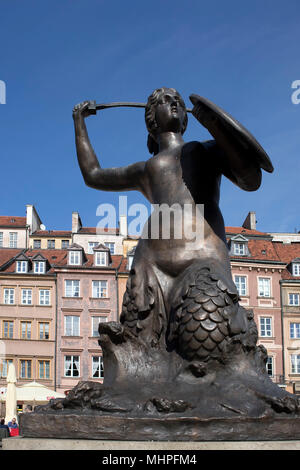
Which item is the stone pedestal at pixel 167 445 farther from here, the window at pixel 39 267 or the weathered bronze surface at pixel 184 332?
the window at pixel 39 267

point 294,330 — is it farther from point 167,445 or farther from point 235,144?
point 167,445

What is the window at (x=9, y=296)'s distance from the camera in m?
42.4

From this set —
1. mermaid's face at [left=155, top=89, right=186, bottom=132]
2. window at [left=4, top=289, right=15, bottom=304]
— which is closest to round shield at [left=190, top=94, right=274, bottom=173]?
mermaid's face at [left=155, top=89, right=186, bottom=132]

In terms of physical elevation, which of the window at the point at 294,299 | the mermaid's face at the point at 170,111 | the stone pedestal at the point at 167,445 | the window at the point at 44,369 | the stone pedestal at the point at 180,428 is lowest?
the window at the point at 44,369

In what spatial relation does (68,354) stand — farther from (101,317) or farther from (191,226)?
(191,226)

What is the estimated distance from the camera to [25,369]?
4066 cm

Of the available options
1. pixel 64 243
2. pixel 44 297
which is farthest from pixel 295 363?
pixel 64 243

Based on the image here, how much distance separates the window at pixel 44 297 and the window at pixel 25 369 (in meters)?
4.04

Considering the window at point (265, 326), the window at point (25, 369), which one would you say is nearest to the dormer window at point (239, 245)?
the window at point (265, 326)

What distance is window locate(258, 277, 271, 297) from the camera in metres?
43.0

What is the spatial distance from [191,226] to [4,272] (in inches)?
1560

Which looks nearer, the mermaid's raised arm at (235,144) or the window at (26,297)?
the mermaid's raised arm at (235,144)

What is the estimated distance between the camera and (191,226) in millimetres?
4492

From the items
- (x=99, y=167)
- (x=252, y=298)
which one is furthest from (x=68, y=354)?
(x=99, y=167)
